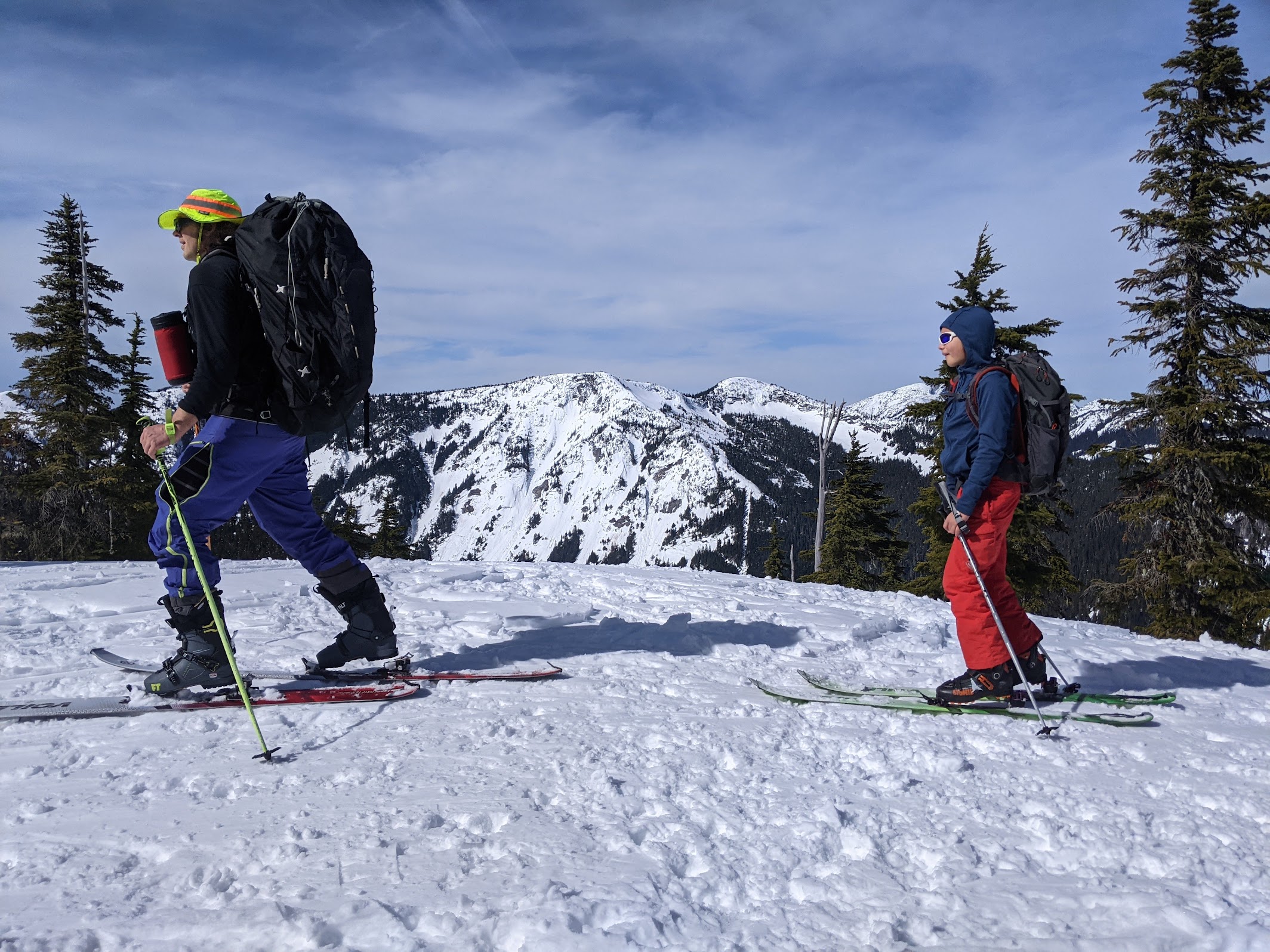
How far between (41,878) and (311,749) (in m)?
1.14

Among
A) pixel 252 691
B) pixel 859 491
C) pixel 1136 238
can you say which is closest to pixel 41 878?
pixel 252 691

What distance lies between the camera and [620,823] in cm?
258

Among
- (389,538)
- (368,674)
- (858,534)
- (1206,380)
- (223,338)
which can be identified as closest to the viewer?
Answer: (223,338)

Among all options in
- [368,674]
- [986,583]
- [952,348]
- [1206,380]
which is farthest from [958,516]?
[1206,380]

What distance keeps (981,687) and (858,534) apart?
2719 centimetres

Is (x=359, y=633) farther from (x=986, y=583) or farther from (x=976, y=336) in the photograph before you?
(x=976, y=336)

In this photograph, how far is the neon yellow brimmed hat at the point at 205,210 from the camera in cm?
368

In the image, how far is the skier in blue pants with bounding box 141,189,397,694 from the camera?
135 inches

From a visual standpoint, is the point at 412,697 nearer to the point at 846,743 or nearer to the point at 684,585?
the point at 846,743

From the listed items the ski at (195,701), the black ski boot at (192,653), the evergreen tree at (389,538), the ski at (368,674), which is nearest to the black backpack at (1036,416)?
the ski at (368,674)

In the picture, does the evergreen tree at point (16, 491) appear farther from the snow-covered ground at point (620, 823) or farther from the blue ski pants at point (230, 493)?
the blue ski pants at point (230, 493)

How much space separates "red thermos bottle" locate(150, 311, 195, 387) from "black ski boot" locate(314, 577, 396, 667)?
1465 mm

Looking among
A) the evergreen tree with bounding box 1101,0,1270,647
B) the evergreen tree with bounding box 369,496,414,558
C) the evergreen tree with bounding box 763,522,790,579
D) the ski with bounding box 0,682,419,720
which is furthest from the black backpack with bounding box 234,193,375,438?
the evergreen tree with bounding box 763,522,790,579

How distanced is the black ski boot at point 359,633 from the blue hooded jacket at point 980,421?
3670 millimetres
